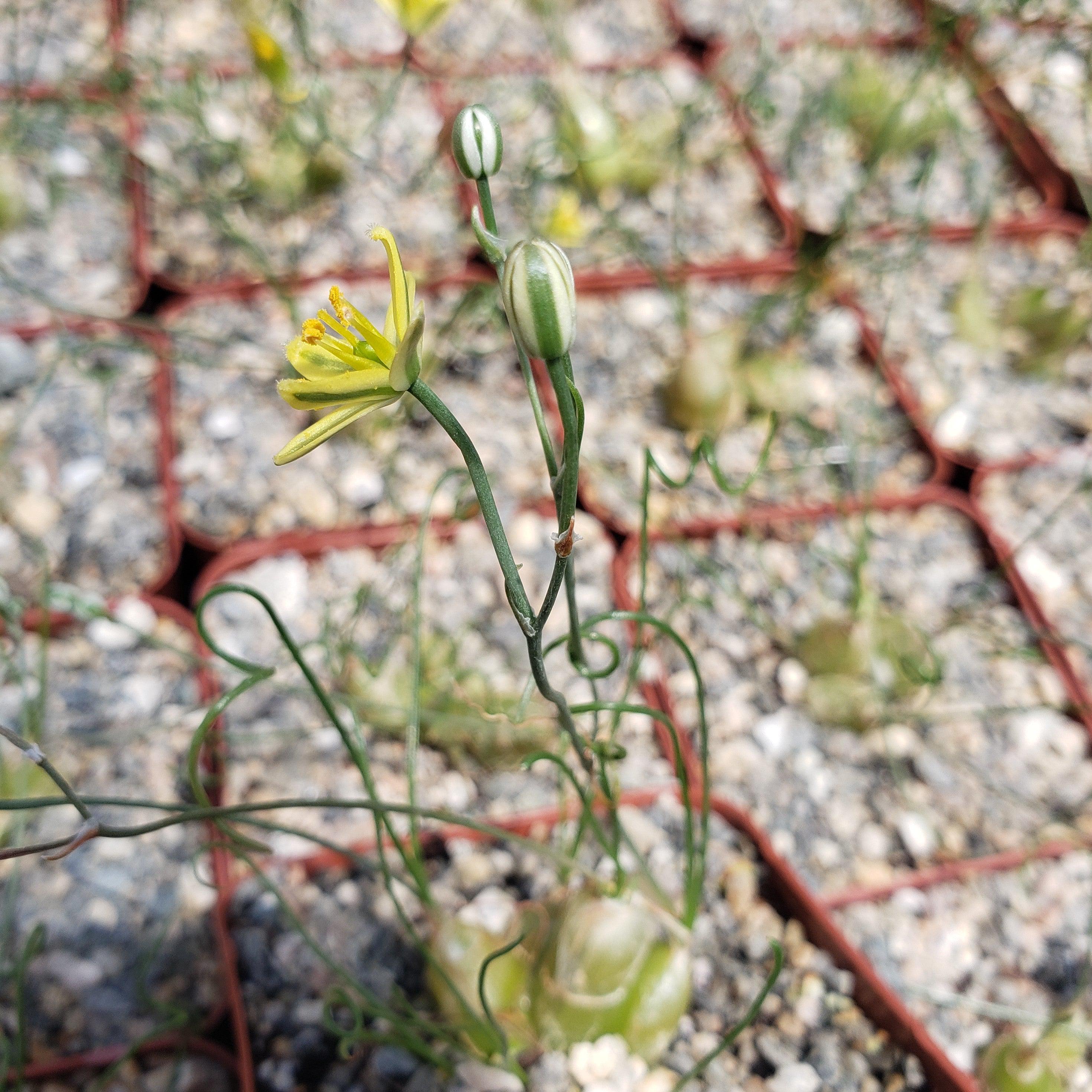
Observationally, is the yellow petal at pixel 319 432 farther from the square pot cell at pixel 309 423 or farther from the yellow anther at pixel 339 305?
the square pot cell at pixel 309 423

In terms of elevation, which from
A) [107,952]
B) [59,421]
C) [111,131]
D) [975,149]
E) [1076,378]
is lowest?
[107,952]

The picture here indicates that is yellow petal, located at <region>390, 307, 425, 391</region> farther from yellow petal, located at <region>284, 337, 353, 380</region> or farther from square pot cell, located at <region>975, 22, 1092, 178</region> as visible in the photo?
square pot cell, located at <region>975, 22, 1092, 178</region>

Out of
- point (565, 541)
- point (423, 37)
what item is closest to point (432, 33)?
point (423, 37)

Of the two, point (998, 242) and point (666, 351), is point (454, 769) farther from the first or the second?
point (998, 242)

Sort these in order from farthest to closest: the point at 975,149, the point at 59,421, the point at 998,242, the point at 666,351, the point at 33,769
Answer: the point at 975,149 → the point at 998,242 → the point at 666,351 → the point at 59,421 → the point at 33,769

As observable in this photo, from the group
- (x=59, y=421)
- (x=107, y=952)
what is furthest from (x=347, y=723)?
(x=59, y=421)
